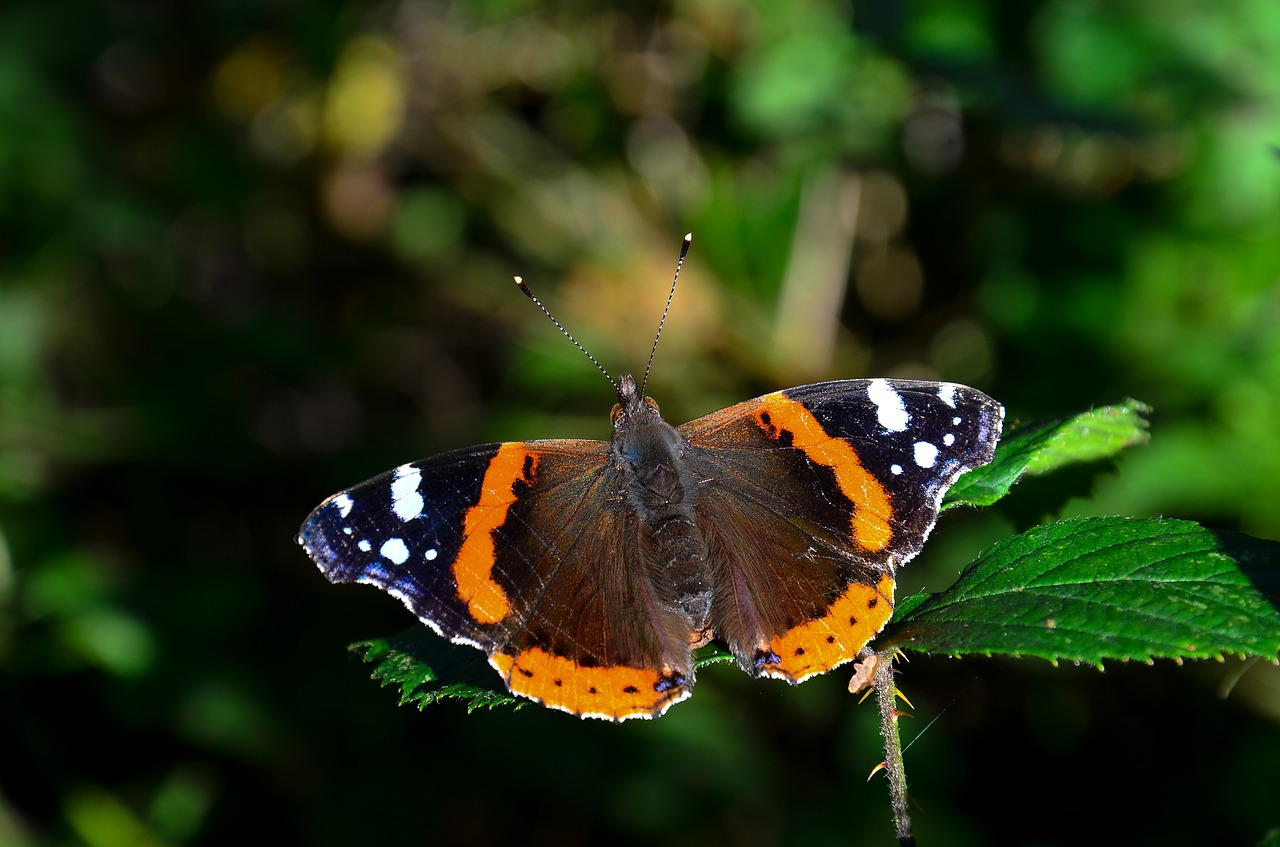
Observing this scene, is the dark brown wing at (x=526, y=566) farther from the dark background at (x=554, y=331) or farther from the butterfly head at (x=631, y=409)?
the dark background at (x=554, y=331)

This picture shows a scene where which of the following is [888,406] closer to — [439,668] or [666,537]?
[666,537]

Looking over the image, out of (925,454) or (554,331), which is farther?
(554,331)

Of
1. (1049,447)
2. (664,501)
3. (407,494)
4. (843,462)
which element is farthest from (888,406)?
(407,494)

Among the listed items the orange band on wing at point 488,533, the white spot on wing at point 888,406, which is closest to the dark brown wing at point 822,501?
the white spot on wing at point 888,406

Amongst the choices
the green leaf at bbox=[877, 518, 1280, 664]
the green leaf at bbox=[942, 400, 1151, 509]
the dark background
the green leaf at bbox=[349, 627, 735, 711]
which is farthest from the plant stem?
the dark background

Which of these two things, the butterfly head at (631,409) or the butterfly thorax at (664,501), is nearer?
the butterfly thorax at (664,501)

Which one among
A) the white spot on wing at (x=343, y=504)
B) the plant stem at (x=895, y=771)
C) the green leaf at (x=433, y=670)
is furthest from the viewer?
the white spot on wing at (x=343, y=504)

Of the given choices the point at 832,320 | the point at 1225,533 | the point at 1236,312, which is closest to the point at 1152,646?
the point at 1225,533
